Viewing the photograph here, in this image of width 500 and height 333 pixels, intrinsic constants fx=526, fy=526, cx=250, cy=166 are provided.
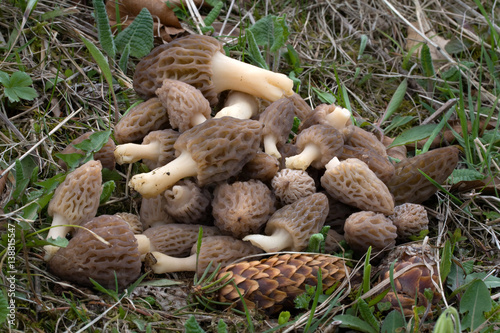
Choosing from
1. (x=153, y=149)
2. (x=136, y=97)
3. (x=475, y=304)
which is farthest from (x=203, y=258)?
(x=136, y=97)

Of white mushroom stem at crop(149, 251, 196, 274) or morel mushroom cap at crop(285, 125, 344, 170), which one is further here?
morel mushroom cap at crop(285, 125, 344, 170)

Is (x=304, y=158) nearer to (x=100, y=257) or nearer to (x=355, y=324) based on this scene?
(x=355, y=324)

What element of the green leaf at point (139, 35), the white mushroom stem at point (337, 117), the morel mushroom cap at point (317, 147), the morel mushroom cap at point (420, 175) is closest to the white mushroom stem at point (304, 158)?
the morel mushroom cap at point (317, 147)

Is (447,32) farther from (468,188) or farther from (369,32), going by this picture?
(468,188)

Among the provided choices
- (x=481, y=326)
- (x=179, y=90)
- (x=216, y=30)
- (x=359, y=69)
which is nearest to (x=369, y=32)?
(x=359, y=69)

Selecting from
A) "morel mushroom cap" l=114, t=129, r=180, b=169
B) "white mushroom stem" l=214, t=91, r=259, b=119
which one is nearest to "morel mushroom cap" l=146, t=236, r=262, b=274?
"morel mushroom cap" l=114, t=129, r=180, b=169

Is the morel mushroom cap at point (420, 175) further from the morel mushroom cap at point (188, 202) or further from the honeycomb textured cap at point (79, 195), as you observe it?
the honeycomb textured cap at point (79, 195)

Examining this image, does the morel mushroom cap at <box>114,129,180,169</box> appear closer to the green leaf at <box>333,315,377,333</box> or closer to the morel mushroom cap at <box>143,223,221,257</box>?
the morel mushroom cap at <box>143,223,221,257</box>
